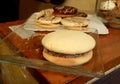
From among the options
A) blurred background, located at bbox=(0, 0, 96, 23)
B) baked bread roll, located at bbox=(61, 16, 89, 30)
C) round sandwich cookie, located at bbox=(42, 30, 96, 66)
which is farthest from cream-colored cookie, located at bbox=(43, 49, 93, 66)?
blurred background, located at bbox=(0, 0, 96, 23)

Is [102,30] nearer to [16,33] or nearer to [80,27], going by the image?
[80,27]

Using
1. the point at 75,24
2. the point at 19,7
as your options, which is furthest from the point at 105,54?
the point at 19,7

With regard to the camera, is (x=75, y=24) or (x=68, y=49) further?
(x=75, y=24)

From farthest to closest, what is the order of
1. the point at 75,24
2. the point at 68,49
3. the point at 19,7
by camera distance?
the point at 19,7, the point at 75,24, the point at 68,49

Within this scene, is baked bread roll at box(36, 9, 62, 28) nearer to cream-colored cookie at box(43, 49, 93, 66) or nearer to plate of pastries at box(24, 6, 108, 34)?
plate of pastries at box(24, 6, 108, 34)

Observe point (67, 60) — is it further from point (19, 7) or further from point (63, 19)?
point (19, 7)

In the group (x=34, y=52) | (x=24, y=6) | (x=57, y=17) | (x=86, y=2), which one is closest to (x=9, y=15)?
(x=24, y=6)

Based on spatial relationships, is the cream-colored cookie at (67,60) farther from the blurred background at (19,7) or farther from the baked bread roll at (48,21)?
the blurred background at (19,7)
